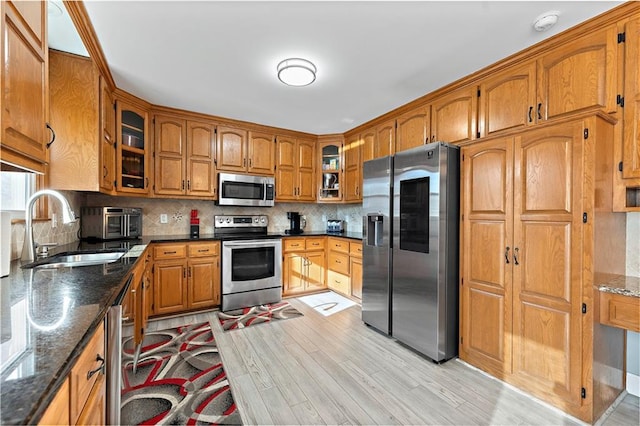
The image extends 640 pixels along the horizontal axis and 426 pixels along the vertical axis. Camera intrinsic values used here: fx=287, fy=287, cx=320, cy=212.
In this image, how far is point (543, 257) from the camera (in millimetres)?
1923

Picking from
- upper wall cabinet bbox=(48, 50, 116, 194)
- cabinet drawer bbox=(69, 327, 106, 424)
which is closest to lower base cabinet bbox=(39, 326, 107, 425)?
cabinet drawer bbox=(69, 327, 106, 424)

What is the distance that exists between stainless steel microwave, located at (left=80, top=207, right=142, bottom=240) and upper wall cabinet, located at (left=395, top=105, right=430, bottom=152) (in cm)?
323

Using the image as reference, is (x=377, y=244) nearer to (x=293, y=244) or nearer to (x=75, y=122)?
(x=293, y=244)

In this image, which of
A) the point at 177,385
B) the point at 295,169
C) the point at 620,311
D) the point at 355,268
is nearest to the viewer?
the point at 620,311

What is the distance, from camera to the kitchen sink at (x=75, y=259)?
5.97ft

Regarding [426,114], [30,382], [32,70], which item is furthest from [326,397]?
[426,114]

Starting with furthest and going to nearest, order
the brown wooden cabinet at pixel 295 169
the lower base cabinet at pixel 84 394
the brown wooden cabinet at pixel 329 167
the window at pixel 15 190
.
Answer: the brown wooden cabinet at pixel 329 167, the brown wooden cabinet at pixel 295 169, the window at pixel 15 190, the lower base cabinet at pixel 84 394

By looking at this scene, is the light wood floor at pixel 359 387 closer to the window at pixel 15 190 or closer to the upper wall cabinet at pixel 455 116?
the window at pixel 15 190

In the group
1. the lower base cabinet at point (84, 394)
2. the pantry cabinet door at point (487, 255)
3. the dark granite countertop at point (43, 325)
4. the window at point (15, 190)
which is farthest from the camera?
the pantry cabinet door at point (487, 255)

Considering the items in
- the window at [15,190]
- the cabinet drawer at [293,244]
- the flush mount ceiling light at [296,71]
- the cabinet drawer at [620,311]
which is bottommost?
the cabinet drawer at [620,311]

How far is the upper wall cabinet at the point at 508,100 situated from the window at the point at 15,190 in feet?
11.9

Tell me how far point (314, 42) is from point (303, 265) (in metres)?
2.94

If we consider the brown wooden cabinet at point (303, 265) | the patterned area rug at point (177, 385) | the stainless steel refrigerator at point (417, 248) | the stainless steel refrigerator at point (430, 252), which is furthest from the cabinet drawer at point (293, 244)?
the stainless steel refrigerator at point (430, 252)

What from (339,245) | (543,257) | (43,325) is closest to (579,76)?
(543,257)
